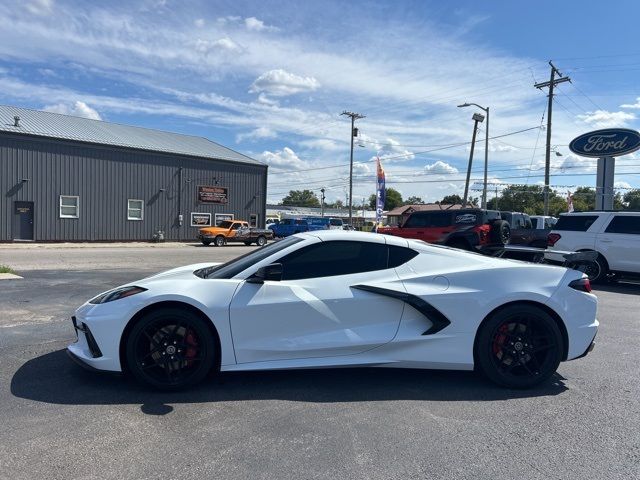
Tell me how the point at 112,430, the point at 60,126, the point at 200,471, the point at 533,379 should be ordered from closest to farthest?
the point at 200,471, the point at 112,430, the point at 533,379, the point at 60,126

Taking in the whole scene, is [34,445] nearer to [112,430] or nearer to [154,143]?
[112,430]

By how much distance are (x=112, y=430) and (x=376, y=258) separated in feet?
8.38

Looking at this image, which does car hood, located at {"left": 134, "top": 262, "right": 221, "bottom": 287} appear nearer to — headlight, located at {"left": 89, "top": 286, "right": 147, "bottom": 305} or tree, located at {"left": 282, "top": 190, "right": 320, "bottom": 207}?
headlight, located at {"left": 89, "top": 286, "right": 147, "bottom": 305}

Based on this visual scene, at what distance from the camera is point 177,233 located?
123 ft

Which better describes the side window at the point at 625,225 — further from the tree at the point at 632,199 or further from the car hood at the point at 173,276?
the tree at the point at 632,199

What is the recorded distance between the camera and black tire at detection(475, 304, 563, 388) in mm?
4637

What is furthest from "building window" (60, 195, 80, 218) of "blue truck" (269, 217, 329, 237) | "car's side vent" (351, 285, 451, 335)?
"car's side vent" (351, 285, 451, 335)

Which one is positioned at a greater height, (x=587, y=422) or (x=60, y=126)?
(x=60, y=126)

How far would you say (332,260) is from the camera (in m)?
4.68

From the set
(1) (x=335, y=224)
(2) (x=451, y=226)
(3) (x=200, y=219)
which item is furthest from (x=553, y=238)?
(1) (x=335, y=224)

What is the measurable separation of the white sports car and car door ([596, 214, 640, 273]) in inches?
331

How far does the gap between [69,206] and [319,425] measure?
32.2 meters

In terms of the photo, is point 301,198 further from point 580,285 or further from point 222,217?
point 580,285

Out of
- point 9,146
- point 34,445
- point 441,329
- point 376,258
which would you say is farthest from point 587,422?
point 9,146
